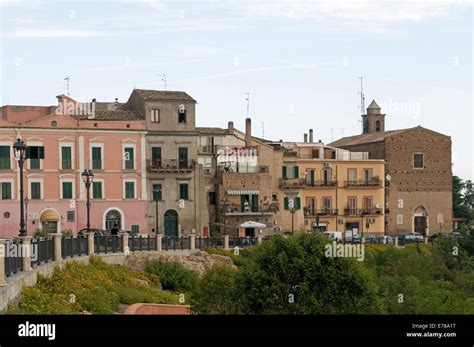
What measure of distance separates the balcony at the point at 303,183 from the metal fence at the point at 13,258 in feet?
97.1

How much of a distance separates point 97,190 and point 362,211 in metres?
15.0

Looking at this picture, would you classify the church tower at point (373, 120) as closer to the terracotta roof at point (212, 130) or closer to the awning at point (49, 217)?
the terracotta roof at point (212, 130)

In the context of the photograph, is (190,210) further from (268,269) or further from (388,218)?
(268,269)

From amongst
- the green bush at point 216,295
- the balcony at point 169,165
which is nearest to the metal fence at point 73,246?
the green bush at point 216,295

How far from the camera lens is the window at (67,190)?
126 ft

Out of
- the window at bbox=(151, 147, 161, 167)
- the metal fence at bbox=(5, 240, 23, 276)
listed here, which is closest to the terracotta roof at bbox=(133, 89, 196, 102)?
the window at bbox=(151, 147, 161, 167)

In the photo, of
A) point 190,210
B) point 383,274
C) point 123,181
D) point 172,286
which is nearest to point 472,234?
point 383,274

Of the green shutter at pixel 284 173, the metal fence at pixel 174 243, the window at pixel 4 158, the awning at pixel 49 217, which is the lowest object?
the metal fence at pixel 174 243

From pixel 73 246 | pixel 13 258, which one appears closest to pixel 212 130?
pixel 73 246

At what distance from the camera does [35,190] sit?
38.0 metres

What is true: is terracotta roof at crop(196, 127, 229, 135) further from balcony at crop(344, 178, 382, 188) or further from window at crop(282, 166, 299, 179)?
balcony at crop(344, 178, 382, 188)

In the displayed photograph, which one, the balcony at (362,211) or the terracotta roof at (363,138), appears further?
the terracotta roof at (363,138)

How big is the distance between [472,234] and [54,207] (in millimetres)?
18223
